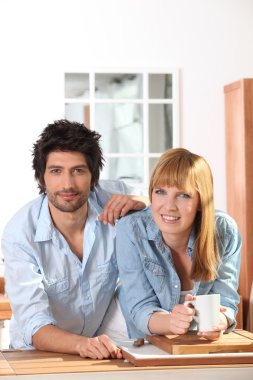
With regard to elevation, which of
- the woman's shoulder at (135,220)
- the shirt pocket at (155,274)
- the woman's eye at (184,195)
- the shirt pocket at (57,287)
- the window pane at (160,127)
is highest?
the window pane at (160,127)

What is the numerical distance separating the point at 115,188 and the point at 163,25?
274 cm

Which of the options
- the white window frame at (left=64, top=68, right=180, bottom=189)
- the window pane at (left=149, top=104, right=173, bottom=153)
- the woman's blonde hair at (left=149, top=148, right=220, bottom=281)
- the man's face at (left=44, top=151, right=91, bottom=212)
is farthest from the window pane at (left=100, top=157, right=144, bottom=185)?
the woman's blonde hair at (left=149, top=148, right=220, bottom=281)

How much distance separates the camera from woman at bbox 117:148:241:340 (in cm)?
255

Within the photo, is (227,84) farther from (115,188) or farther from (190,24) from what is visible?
→ (115,188)

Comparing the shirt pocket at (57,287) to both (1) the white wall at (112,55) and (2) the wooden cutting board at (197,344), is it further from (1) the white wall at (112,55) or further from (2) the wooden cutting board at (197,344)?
(1) the white wall at (112,55)

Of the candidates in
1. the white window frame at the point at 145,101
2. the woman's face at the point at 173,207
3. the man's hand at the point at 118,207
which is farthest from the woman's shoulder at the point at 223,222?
the white window frame at the point at 145,101

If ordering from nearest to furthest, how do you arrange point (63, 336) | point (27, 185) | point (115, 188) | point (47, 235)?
point (63, 336)
point (47, 235)
point (115, 188)
point (27, 185)

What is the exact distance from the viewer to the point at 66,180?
2.85 metres

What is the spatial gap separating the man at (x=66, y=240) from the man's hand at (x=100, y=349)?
0.37 metres

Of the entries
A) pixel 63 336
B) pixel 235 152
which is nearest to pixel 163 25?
pixel 235 152

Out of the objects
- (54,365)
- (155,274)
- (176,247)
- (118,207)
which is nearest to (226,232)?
(176,247)

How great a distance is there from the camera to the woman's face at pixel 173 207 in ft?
8.38

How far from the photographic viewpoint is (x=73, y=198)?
286cm

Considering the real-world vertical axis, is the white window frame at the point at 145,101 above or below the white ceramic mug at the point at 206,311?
above
